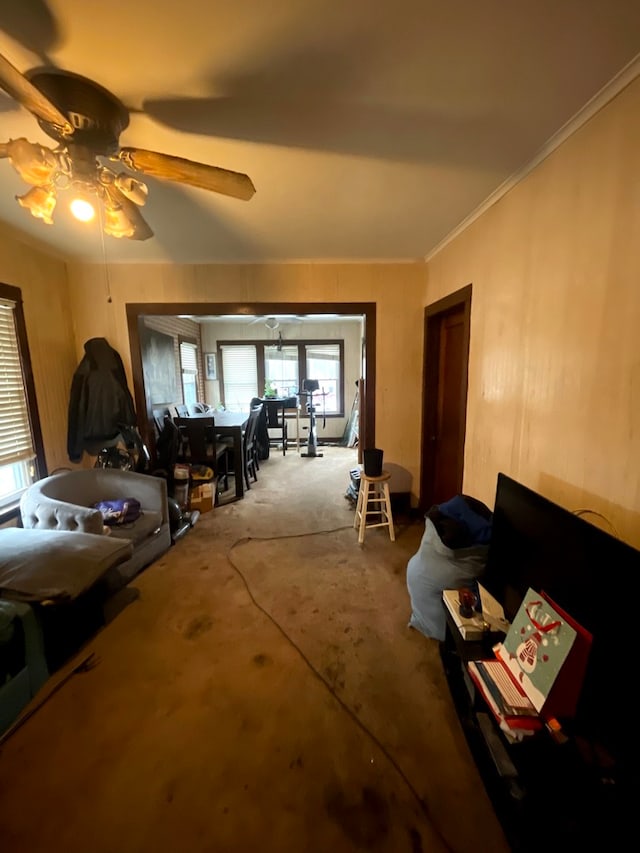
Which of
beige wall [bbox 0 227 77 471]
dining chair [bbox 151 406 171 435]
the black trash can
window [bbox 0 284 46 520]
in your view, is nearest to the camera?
window [bbox 0 284 46 520]

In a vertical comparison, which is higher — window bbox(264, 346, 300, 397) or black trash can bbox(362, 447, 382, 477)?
window bbox(264, 346, 300, 397)

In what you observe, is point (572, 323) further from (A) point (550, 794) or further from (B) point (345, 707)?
(B) point (345, 707)

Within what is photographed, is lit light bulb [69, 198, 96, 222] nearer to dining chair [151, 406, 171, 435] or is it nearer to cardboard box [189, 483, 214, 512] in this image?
dining chair [151, 406, 171, 435]

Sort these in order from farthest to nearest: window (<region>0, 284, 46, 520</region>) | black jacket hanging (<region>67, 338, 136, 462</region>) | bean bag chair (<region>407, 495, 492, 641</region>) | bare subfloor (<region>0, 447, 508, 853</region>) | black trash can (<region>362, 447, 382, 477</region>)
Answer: black jacket hanging (<region>67, 338, 136, 462</region>), black trash can (<region>362, 447, 382, 477</region>), window (<region>0, 284, 46, 520</region>), bean bag chair (<region>407, 495, 492, 641</region>), bare subfloor (<region>0, 447, 508, 853</region>)

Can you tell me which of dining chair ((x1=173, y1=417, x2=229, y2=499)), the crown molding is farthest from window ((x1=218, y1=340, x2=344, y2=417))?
the crown molding

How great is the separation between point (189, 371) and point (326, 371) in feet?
8.44

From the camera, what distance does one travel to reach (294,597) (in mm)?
2244

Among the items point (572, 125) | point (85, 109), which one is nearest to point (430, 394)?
point (572, 125)

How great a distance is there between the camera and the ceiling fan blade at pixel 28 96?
0.91 metres

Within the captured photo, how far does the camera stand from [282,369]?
688 cm

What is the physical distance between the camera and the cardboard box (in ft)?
11.9

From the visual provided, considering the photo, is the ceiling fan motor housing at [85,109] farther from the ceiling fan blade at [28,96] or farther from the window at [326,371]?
the window at [326,371]

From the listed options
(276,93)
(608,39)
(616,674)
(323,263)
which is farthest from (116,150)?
(616,674)

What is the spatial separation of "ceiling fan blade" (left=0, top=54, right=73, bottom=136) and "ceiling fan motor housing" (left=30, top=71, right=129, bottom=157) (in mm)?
47
